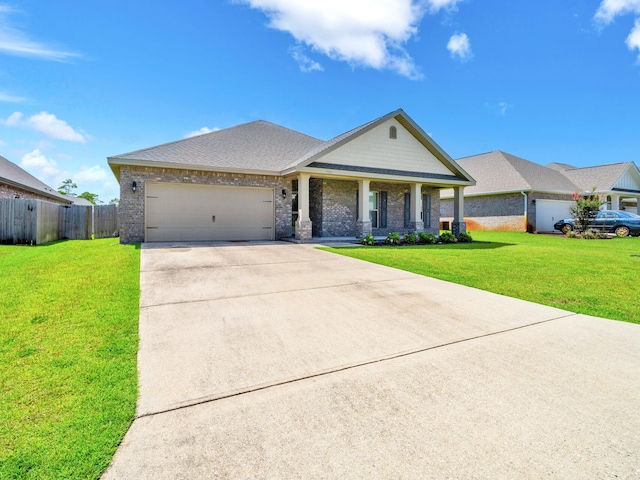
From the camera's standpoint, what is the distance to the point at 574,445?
1.92 m

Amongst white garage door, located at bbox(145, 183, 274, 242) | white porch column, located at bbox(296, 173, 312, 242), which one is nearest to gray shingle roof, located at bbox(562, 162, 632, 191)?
white porch column, located at bbox(296, 173, 312, 242)

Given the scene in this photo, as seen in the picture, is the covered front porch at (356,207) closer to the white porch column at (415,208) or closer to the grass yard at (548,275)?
the white porch column at (415,208)

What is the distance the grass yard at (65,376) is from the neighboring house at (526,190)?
2552 centimetres

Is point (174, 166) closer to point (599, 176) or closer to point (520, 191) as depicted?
point (520, 191)

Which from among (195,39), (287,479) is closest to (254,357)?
(287,479)

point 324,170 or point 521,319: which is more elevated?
Answer: point 324,170

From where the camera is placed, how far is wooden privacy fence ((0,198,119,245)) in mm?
13875

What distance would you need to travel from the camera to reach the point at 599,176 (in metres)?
27.3

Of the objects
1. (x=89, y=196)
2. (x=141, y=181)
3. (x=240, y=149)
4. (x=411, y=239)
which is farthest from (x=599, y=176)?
(x=89, y=196)

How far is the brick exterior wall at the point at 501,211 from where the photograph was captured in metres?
23.0

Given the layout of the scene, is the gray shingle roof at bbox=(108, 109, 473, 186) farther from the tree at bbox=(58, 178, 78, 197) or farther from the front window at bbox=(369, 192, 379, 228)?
the tree at bbox=(58, 178, 78, 197)

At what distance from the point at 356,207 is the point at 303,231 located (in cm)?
420

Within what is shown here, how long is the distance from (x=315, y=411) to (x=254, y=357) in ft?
3.47

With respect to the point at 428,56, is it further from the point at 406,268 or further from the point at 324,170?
the point at 406,268
